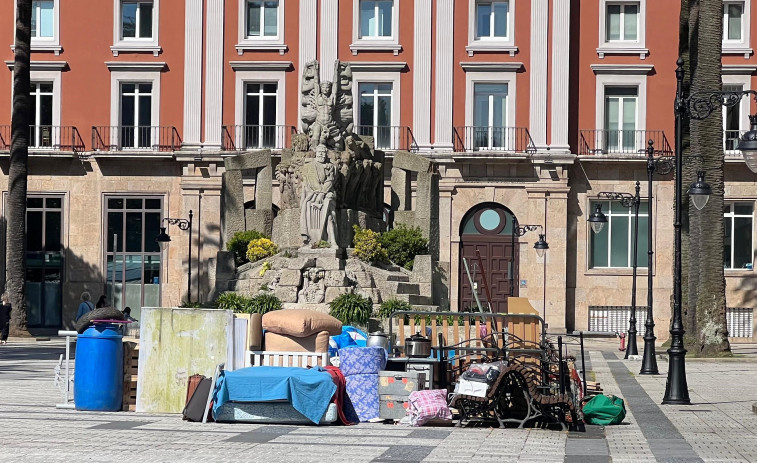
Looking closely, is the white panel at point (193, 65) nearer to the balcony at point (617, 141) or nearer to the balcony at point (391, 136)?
the balcony at point (391, 136)

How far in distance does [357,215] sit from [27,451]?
1923 cm

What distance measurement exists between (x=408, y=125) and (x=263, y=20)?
6372 mm

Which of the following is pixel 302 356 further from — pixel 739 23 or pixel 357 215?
pixel 739 23

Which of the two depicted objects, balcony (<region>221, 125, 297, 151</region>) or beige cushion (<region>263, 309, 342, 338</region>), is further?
balcony (<region>221, 125, 297, 151</region>)

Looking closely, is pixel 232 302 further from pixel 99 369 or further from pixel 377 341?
pixel 99 369

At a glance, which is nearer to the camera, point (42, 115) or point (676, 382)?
point (676, 382)

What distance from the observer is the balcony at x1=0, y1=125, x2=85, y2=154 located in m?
51.5

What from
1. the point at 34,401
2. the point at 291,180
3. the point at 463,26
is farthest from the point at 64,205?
the point at 34,401

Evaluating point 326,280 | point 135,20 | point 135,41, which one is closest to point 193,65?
point 135,41

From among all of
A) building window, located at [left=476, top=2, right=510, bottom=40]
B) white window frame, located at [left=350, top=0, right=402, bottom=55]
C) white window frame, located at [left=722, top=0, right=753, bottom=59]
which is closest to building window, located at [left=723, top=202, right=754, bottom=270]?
white window frame, located at [left=722, top=0, right=753, bottom=59]

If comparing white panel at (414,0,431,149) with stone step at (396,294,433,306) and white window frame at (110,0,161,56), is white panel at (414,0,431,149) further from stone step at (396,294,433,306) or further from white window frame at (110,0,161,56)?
stone step at (396,294,433,306)

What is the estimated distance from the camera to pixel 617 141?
51.2 m

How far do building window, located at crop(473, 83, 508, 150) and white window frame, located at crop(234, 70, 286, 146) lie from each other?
6.68 m

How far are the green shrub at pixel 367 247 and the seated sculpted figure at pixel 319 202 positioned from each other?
56 centimetres
